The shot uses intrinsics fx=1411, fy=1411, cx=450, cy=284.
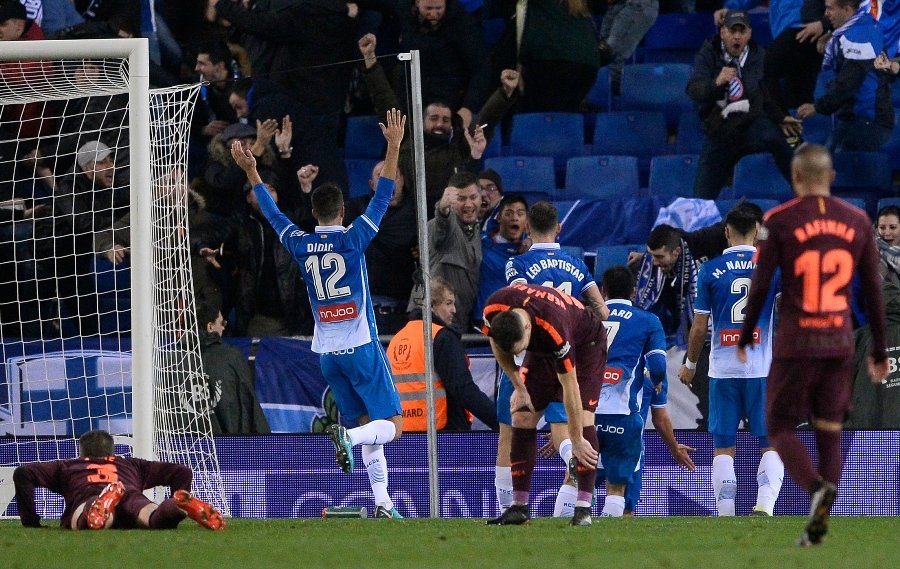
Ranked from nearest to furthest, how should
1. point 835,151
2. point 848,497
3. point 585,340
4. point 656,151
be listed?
point 585,340 → point 848,497 → point 835,151 → point 656,151

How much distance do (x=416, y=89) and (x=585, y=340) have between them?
257cm

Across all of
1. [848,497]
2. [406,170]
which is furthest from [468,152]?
[848,497]

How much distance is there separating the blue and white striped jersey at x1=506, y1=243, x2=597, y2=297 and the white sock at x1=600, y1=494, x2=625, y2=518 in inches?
63.5

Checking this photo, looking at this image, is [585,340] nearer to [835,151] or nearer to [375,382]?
[375,382]

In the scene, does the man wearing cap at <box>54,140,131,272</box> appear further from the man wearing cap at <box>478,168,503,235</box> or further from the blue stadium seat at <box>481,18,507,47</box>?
the blue stadium seat at <box>481,18,507,47</box>

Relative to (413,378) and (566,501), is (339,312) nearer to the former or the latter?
(413,378)

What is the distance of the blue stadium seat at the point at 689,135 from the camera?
605 inches

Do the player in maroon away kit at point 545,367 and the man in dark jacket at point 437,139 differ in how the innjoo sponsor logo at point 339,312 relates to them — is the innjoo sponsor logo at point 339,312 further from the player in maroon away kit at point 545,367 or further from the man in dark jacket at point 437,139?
the man in dark jacket at point 437,139

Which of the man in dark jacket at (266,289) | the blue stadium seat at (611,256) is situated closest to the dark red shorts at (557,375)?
the blue stadium seat at (611,256)

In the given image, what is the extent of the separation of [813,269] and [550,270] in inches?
125

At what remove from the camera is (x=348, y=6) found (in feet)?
48.1


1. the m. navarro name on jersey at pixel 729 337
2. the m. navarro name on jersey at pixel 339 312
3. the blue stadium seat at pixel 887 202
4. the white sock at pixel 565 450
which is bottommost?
the white sock at pixel 565 450

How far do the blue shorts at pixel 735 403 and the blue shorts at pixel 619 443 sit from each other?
0.59 m

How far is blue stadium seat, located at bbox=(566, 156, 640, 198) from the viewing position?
48.6 feet
